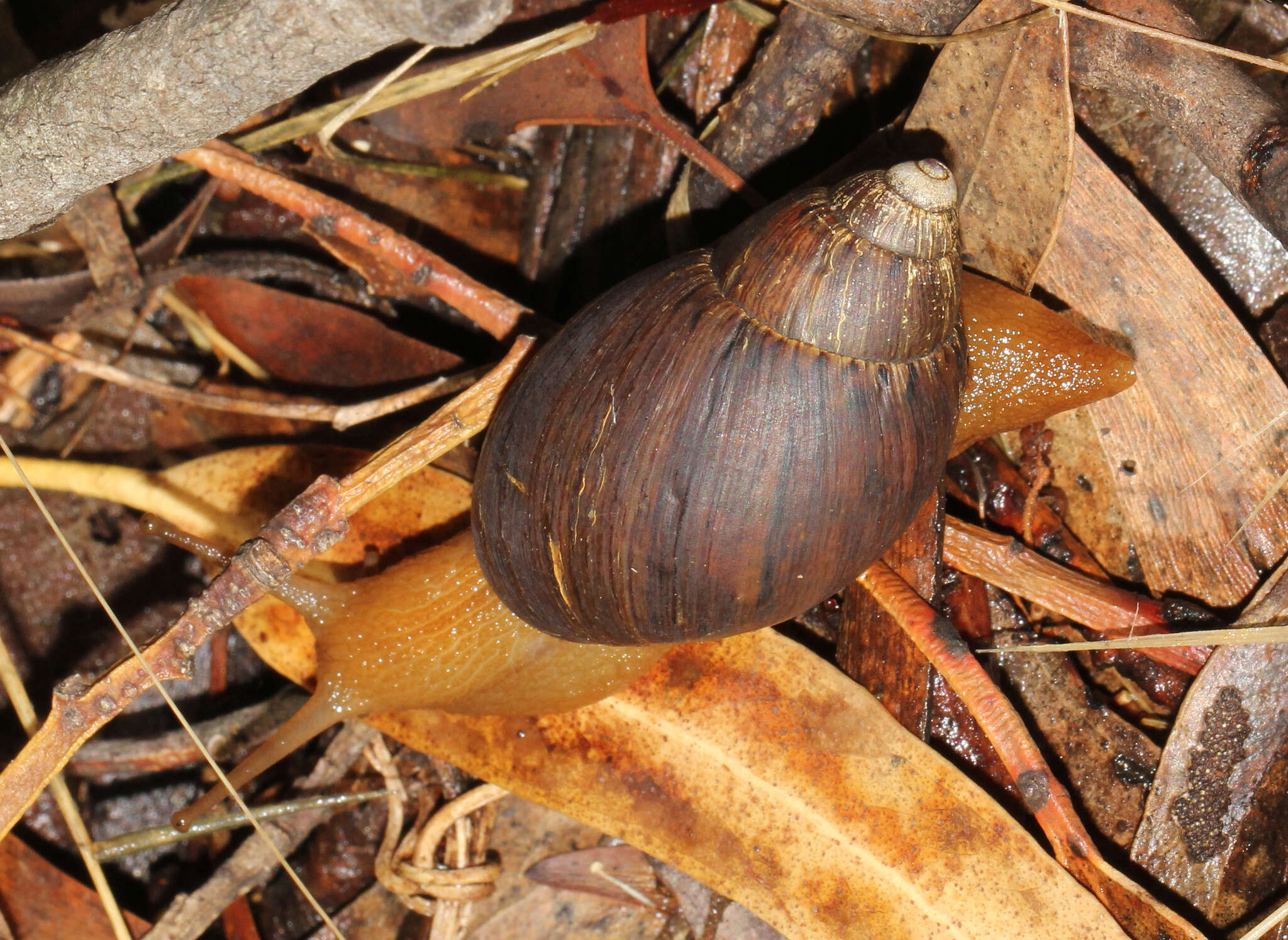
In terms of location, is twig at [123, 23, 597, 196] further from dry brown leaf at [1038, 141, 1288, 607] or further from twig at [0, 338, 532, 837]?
dry brown leaf at [1038, 141, 1288, 607]

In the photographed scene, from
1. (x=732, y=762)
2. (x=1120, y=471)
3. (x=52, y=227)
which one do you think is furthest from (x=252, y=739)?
(x=1120, y=471)

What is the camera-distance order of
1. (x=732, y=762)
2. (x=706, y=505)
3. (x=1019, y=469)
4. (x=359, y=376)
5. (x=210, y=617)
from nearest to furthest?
(x=706, y=505) < (x=210, y=617) < (x=732, y=762) < (x=1019, y=469) < (x=359, y=376)

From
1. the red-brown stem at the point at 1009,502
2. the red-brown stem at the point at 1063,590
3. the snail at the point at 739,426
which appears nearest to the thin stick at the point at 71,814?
the snail at the point at 739,426

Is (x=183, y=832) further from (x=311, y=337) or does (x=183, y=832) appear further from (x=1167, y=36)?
(x=1167, y=36)

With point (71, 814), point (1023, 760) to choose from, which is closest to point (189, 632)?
point (71, 814)

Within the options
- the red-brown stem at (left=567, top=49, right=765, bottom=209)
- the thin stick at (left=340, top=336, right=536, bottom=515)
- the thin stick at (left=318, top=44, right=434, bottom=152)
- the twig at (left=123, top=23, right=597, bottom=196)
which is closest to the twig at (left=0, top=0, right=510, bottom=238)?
the thin stick at (left=318, top=44, right=434, bottom=152)

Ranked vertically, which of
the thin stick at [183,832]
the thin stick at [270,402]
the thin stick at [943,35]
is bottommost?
the thin stick at [183,832]

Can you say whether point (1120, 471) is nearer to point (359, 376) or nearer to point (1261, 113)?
point (1261, 113)

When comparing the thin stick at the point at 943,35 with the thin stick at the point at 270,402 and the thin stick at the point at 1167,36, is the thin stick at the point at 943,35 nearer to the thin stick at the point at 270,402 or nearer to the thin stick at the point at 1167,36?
the thin stick at the point at 1167,36
